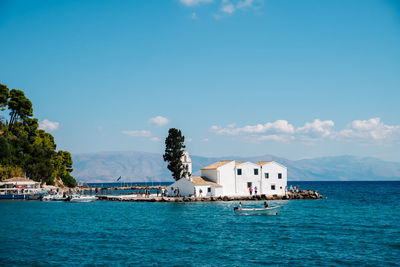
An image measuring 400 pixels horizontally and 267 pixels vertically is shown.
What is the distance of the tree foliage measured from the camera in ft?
299

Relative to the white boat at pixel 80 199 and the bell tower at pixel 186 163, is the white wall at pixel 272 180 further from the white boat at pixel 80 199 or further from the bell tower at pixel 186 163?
the white boat at pixel 80 199

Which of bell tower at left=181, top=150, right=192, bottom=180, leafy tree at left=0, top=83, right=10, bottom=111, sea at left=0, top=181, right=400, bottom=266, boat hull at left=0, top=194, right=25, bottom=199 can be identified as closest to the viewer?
sea at left=0, top=181, right=400, bottom=266

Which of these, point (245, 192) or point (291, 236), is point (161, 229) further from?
point (245, 192)

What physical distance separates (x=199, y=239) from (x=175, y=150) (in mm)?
45835

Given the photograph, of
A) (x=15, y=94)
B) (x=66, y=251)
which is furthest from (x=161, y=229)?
(x=15, y=94)

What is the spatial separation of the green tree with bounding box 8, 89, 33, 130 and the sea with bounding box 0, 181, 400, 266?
55.8 metres

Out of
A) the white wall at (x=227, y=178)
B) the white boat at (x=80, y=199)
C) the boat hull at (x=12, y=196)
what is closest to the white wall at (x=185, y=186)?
the white wall at (x=227, y=178)

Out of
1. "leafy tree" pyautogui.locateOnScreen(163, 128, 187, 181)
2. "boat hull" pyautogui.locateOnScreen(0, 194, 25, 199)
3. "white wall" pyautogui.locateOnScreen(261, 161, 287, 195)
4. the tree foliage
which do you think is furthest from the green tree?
"white wall" pyautogui.locateOnScreen(261, 161, 287, 195)

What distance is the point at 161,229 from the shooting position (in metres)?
39.4

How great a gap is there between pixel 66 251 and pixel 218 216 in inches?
916

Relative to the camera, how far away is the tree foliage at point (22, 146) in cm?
9125

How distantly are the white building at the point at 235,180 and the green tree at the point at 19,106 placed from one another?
49.5 metres

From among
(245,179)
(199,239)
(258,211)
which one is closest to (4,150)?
(245,179)

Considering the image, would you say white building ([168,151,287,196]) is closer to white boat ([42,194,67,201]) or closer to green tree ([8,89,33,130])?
white boat ([42,194,67,201])
